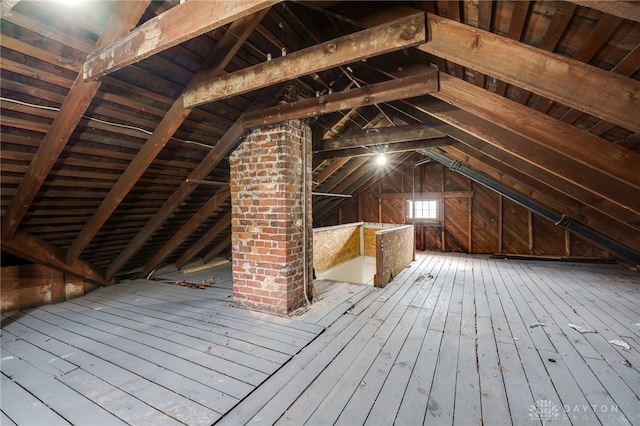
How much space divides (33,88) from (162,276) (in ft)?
11.5

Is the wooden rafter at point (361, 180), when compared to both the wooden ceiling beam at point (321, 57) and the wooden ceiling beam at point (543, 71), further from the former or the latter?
the wooden ceiling beam at point (543, 71)

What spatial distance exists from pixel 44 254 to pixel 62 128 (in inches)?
78.4

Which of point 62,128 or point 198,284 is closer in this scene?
point 62,128

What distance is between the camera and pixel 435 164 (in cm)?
750

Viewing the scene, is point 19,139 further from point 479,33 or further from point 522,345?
point 522,345

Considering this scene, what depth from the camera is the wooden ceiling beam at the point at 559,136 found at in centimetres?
139

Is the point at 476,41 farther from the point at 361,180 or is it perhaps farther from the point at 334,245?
the point at 361,180

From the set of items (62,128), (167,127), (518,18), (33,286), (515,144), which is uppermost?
(518,18)

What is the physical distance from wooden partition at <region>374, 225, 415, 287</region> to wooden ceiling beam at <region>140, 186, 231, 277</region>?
2.33 meters

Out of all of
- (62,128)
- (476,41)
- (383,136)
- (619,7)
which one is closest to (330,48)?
(476,41)

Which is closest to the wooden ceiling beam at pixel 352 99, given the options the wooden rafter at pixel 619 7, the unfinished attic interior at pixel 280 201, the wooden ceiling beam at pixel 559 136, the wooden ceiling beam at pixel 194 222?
the unfinished attic interior at pixel 280 201

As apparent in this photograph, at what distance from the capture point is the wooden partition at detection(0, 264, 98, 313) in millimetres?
3070

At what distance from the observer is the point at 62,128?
1964 mm

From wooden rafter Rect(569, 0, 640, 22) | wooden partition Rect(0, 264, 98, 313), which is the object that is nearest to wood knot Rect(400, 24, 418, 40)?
wooden rafter Rect(569, 0, 640, 22)
